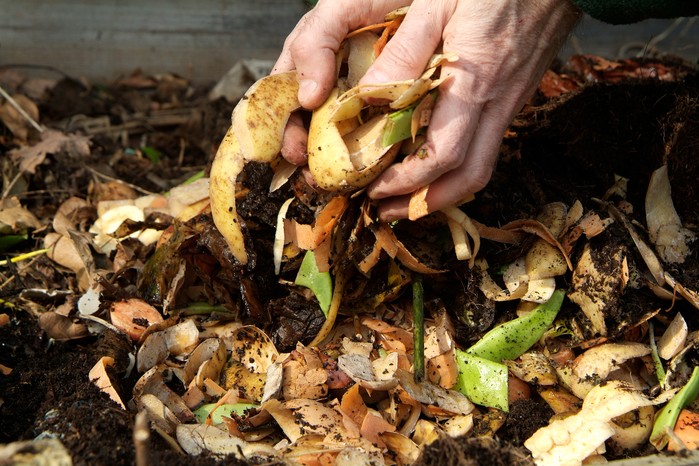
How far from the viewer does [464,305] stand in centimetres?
201

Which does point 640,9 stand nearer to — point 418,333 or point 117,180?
point 418,333

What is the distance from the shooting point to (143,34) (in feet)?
13.2

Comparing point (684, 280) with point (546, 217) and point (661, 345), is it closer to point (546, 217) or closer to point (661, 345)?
point (661, 345)

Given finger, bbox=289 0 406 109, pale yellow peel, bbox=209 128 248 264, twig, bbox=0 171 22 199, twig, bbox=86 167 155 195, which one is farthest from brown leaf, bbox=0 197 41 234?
finger, bbox=289 0 406 109

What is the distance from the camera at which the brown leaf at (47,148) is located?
2938mm

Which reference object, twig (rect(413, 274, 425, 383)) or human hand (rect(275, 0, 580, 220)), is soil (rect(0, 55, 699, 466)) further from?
human hand (rect(275, 0, 580, 220))

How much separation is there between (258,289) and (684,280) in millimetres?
1155

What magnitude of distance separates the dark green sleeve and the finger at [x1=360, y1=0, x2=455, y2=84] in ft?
1.75

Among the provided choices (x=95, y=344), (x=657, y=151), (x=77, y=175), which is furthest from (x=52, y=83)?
(x=657, y=151)

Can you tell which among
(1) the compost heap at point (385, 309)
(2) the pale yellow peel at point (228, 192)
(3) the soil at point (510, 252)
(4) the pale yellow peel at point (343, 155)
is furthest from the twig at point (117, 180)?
(4) the pale yellow peel at point (343, 155)

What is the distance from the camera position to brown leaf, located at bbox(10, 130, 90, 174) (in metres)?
2.94

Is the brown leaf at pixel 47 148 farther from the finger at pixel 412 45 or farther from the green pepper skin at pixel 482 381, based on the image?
the green pepper skin at pixel 482 381

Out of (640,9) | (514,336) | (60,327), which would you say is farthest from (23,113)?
(640,9)

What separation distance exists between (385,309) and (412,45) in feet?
2.43
